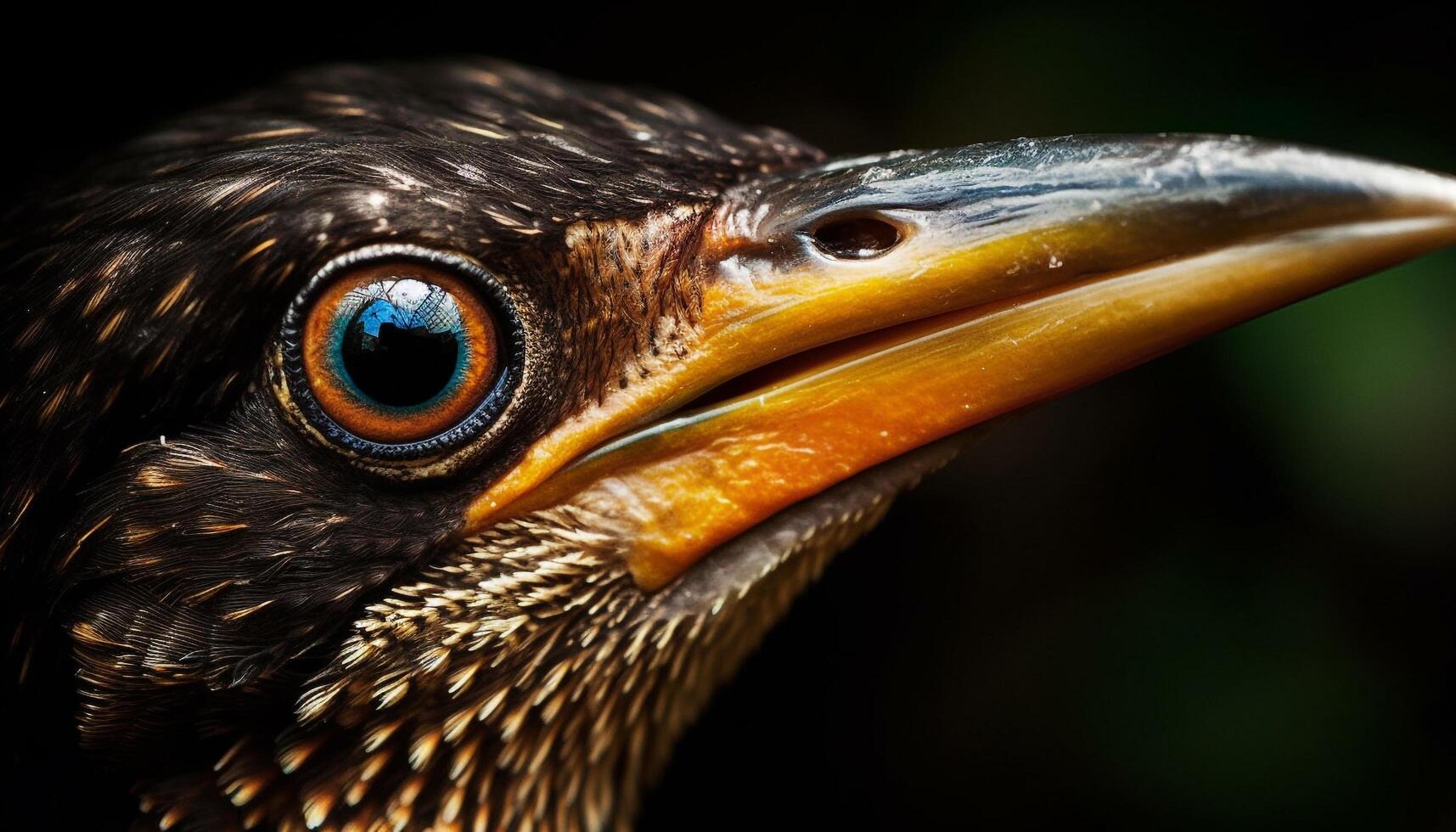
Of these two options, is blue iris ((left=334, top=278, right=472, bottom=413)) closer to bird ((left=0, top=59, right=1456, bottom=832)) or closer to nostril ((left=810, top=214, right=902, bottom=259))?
bird ((left=0, top=59, right=1456, bottom=832))

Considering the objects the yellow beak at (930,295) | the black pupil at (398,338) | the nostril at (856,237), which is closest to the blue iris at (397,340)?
the black pupil at (398,338)

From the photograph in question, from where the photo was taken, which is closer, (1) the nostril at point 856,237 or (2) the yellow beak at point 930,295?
(2) the yellow beak at point 930,295

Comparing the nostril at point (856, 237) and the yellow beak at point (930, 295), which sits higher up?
the nostril at point (856, 237)

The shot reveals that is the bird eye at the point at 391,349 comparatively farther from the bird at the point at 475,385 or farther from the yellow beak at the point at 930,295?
the yellow beak at the point at 930,295

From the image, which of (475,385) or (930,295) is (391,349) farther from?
(930,295)

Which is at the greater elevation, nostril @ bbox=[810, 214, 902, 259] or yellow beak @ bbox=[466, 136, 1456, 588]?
nostril @ bbox=[810, 214, 902, 259]

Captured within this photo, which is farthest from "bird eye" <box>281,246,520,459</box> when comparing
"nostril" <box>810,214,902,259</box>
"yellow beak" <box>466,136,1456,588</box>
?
"nostril" <box>810,214,902,259</box>

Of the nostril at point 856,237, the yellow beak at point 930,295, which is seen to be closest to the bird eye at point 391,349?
the yellow beak at point 930,295

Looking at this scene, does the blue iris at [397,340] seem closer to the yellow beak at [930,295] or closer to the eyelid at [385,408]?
the eyelid at [385,408]
